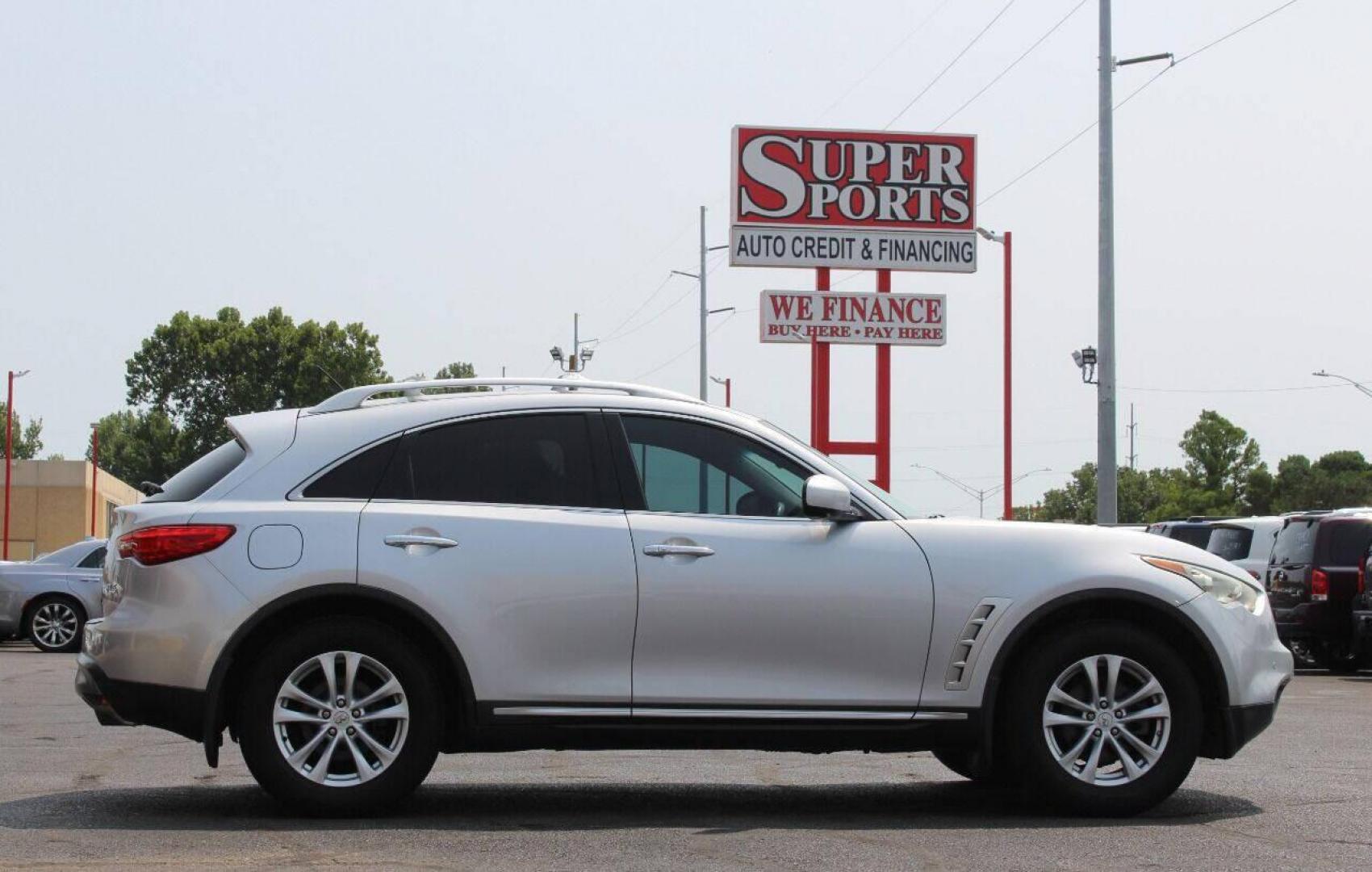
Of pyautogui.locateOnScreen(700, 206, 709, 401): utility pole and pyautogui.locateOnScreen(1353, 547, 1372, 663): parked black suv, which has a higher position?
pyautogui.locateOnScreen(700, 206, 709, 401): utility pole

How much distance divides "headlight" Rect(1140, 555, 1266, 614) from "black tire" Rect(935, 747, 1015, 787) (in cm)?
105

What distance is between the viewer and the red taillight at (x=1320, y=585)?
65.5ft

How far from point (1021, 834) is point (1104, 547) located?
1275 mm

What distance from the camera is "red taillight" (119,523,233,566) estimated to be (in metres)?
7.29

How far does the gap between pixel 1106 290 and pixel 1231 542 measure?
745 cm

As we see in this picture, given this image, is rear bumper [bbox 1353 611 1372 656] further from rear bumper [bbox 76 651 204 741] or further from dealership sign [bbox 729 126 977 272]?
rear bumper [bbox 76 651 204 741]

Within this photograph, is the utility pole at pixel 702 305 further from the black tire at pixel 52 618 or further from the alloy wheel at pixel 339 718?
the alloy wheel at pixel 339 718

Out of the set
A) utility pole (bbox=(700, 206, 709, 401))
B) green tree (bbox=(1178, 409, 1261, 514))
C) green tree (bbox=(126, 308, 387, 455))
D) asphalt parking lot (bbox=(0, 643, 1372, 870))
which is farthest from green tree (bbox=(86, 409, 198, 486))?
asphalt parking lot (bbox=(0, 643, 1372, 870))

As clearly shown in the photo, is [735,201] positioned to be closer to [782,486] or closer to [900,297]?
[900,297]

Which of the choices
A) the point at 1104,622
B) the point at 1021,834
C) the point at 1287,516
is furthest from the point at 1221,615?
the point at 1287,516

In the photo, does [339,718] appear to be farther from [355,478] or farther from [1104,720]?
[1104,720]

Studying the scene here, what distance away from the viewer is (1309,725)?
12648 millimetres

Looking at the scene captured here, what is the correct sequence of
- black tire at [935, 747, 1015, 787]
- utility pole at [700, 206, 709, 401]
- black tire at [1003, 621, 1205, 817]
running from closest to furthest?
1. black tire at [1003, 621, 1205, 817]
2. black tire at [935, 747, 1015, 787]
3. utility pole at [700, 206, 709, 401]

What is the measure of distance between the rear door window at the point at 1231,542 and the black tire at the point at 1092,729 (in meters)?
16.1
